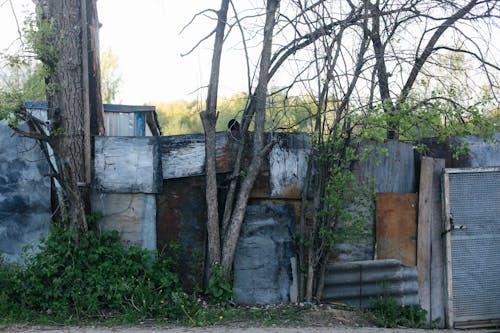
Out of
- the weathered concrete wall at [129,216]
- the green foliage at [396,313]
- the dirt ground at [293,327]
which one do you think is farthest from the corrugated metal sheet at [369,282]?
the weathered concrete wall at [129,216]

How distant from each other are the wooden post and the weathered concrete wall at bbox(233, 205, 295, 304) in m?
1.79

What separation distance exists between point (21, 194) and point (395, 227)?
5.28m

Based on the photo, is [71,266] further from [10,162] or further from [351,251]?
[351,251]

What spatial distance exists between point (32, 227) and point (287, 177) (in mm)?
3647

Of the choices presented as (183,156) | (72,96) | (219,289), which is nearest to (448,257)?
(219,289)

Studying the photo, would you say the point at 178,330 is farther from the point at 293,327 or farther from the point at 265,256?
the point at 265,256

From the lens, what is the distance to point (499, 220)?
7.34m

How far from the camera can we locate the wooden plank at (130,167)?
734 cm

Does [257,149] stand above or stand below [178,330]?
above

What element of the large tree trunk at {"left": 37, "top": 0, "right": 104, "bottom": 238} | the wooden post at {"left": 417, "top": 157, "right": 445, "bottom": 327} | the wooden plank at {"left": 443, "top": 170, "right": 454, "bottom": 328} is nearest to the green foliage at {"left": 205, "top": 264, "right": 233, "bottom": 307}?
the large tree trunk at {"left": 37, "top": 0, "right": 104, "bottom": 238}

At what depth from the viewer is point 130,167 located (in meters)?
7.35

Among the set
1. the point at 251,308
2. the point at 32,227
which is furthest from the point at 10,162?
the point at 251,308

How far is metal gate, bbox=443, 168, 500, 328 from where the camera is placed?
7.23 meters

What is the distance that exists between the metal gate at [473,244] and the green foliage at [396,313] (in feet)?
1.64
